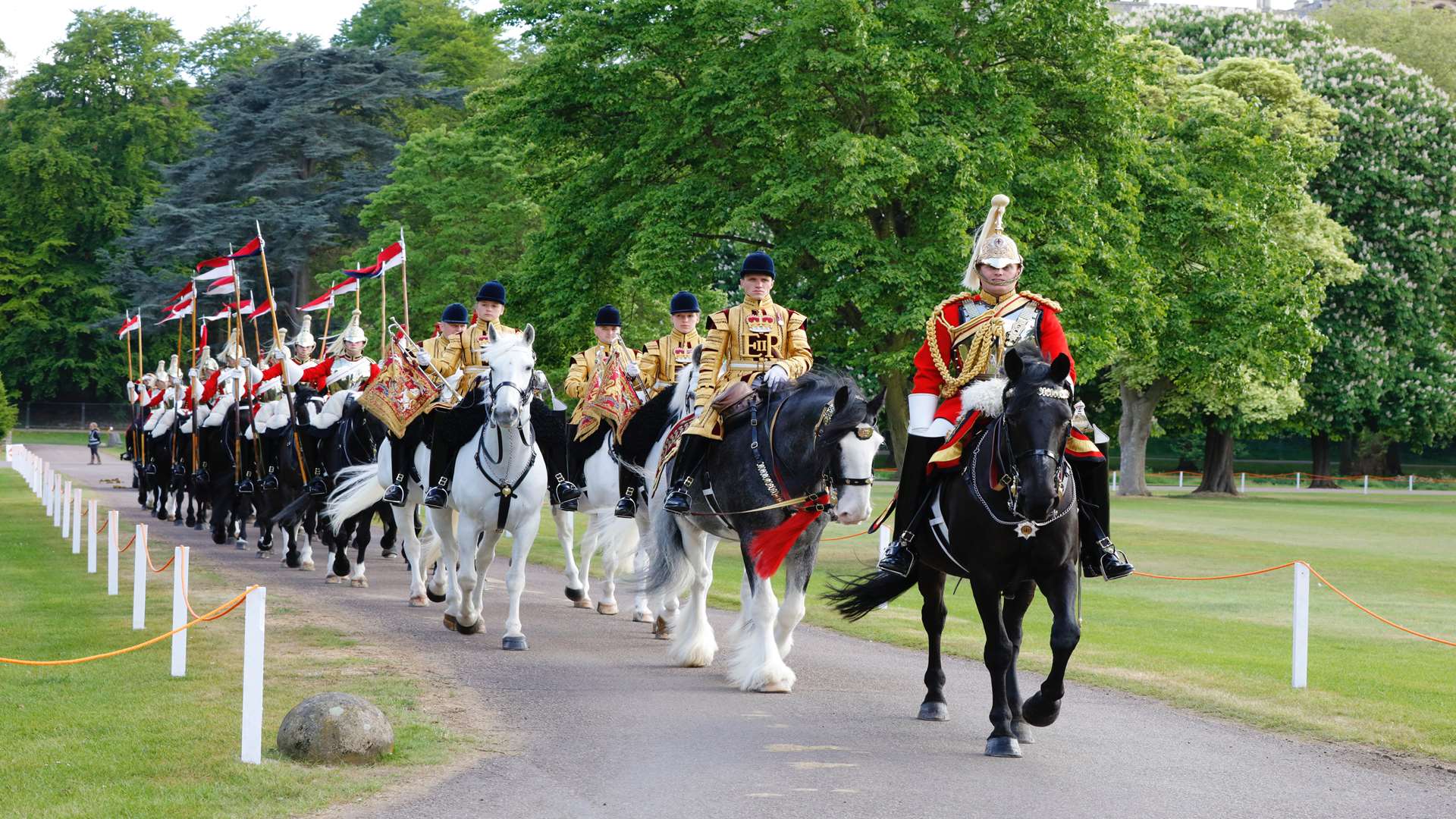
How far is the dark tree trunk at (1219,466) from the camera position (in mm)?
52094

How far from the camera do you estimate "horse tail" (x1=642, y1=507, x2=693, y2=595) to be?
12008mm

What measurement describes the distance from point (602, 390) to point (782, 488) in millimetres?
4309

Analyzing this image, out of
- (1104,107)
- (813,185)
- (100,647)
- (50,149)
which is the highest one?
(50,149)

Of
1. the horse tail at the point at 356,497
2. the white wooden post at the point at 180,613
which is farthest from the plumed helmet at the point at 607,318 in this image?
the white wooden post at the point at 180,613

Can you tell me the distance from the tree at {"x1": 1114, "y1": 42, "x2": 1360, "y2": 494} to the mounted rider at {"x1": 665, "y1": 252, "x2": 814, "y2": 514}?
726 inches

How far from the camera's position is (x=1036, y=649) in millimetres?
13453

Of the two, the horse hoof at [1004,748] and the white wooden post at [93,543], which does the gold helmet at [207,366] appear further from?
the horse hoof at [1004,748]

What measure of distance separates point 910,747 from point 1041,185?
707 inches

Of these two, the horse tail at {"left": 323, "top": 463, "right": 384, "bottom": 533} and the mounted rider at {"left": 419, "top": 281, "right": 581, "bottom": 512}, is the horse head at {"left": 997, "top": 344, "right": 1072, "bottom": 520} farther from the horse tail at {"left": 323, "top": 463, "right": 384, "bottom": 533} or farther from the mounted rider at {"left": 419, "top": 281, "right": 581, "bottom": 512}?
the horse tail at {"left": 323, "top": 463, "right": 384, "bottom": 533}

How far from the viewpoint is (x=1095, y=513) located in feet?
29.1

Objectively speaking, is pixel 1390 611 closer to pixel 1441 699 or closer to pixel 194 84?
pixel 1441 699

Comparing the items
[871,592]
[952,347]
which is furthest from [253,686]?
[952,347]

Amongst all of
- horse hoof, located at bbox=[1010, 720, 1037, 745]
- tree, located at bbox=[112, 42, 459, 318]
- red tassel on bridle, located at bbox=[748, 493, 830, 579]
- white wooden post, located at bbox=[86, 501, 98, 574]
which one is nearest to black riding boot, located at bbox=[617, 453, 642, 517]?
red tassel on bridle, located at bbox=[748, 493, 830, 579]

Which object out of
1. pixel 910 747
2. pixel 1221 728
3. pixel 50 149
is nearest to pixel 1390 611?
pixel 1221 728
